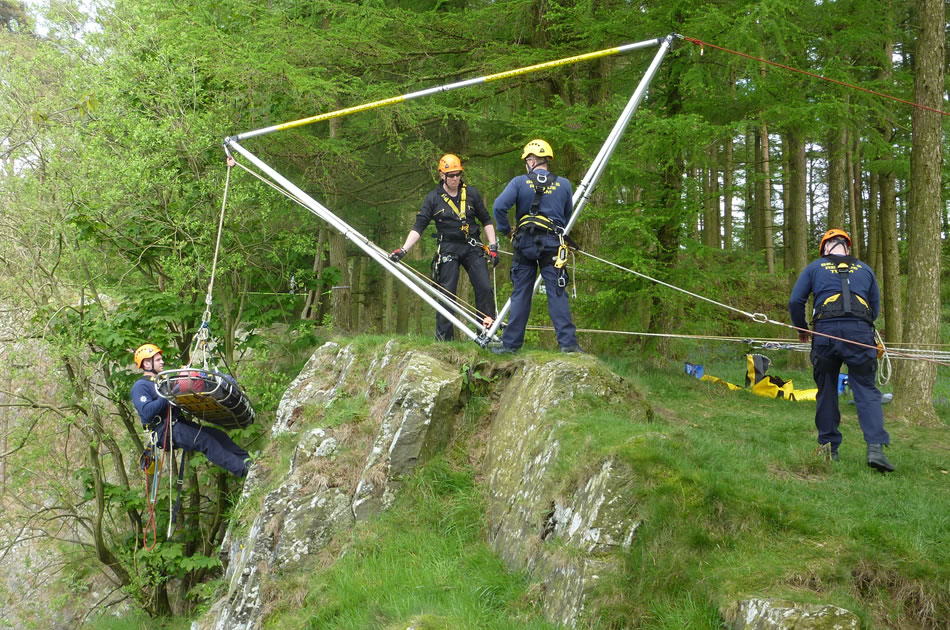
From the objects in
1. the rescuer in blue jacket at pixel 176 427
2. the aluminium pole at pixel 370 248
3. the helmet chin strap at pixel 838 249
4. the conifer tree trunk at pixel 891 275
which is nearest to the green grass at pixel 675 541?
the aluminium pole at pixel 370 248

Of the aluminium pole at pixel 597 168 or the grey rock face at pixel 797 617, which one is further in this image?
the aluminium pole at pixel 597 168

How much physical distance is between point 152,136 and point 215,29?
217 centimetres

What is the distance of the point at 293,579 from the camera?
7172mm

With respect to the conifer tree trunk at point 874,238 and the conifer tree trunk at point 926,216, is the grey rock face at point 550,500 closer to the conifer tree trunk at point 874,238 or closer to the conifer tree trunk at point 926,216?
the conifer tree trunk at point 926,216

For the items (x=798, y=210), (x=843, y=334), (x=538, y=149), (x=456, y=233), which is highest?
(x=798, y=210)

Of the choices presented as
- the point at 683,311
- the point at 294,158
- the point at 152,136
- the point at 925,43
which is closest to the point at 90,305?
the point at 152,136

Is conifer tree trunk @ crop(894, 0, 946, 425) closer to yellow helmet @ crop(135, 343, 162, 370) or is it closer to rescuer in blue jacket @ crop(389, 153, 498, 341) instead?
rescuer in blue jacket @ crop(389, 153, 498, 341)

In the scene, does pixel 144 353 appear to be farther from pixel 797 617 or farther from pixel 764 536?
pixel 797 617

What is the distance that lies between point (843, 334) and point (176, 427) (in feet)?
26.4

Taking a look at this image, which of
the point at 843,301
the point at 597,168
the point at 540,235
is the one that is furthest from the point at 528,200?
the point at 843,301

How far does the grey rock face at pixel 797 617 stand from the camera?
3.90 metres

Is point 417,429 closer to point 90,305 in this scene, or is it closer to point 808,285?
point 808,285

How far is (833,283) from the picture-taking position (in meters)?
7.30

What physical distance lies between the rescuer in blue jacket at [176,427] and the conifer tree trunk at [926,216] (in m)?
9.73
